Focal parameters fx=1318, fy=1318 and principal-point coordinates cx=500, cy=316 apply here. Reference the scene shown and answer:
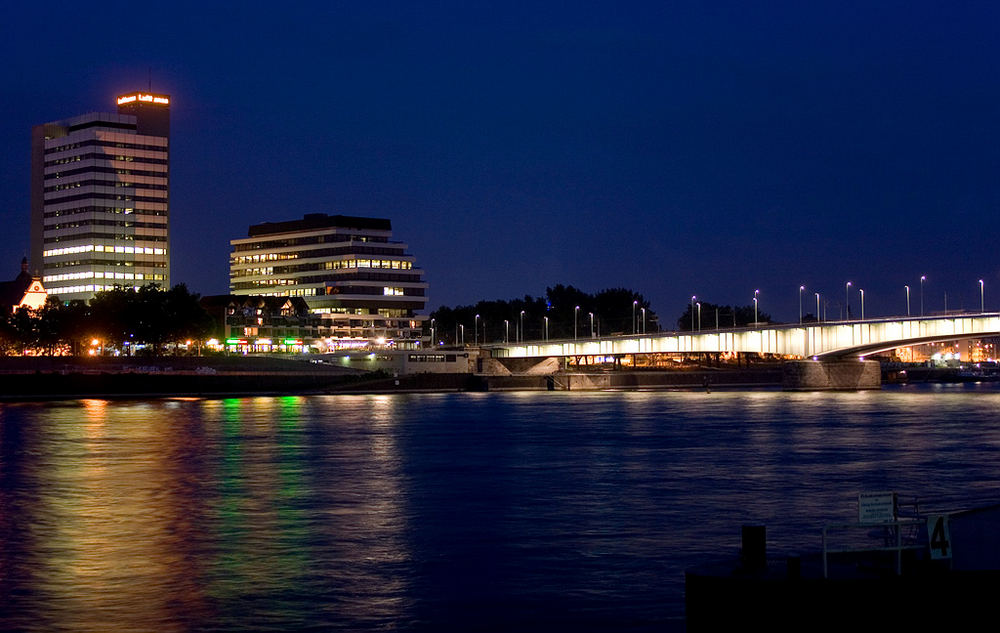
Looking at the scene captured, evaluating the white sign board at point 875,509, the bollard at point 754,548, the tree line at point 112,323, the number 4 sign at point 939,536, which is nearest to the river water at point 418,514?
the bollard at point 754,548

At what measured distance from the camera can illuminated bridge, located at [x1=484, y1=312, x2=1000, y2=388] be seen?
13462 cm

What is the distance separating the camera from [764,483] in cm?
4519

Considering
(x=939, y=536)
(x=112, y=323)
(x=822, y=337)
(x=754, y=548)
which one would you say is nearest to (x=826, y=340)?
(x=822, y=337)

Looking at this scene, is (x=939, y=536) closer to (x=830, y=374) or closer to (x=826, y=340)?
(x=826, y=340)

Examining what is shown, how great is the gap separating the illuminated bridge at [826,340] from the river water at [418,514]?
55271mm

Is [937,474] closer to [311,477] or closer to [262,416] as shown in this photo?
[311,477]

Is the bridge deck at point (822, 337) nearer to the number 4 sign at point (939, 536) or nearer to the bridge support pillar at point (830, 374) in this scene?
the bridge support pillar at point (830, 374)

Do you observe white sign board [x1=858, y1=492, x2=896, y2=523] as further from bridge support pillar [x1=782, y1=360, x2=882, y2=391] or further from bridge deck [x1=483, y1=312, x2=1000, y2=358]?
bridge support pillar [x1=782, y1=360, x2=882, y2=391]

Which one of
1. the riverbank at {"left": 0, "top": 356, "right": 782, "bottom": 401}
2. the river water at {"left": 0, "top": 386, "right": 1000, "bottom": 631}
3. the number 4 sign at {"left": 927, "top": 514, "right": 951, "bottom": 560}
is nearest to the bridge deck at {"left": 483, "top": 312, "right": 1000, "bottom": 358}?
the riverbank at {"left": 0, "top": 356, "right": 782, "bottom": 401}

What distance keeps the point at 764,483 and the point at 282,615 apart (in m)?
25.9

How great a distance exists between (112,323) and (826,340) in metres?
98.7

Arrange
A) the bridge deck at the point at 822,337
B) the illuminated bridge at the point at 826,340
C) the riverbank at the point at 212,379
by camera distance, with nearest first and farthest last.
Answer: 1. the bridge deck at the point at 822,337
2. the illuminated bridge at the point at 826,340
3. the riverbank at the point at 212,379

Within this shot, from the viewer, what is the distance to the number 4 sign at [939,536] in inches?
705

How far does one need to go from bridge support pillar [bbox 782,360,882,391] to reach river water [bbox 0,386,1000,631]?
241 feet
